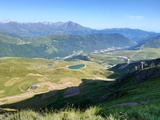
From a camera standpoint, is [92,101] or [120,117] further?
[92,101]

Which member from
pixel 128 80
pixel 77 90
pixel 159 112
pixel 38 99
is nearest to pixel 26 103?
pixel 38 99

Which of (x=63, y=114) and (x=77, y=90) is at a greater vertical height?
(x=63, y=114)

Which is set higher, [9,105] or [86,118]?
[86,118]

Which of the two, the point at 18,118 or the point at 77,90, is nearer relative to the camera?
the point at 18,118

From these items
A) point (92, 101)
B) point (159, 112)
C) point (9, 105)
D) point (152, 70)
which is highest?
point (159, 112)

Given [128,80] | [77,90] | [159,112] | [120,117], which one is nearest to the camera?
[120,117]

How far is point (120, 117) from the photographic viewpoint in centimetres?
1270

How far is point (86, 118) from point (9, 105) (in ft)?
483

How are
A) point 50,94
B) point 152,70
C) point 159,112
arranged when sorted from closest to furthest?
1. point 159,112
2. point 152,70
3. point 50,94

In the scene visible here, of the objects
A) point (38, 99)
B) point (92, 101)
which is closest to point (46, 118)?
point (92, 101)

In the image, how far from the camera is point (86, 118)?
40.2 ft

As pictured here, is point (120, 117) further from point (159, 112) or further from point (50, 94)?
point (50, 94)

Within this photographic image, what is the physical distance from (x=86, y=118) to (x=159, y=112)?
16.9 feet

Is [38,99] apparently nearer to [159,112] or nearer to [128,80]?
[128,80]
